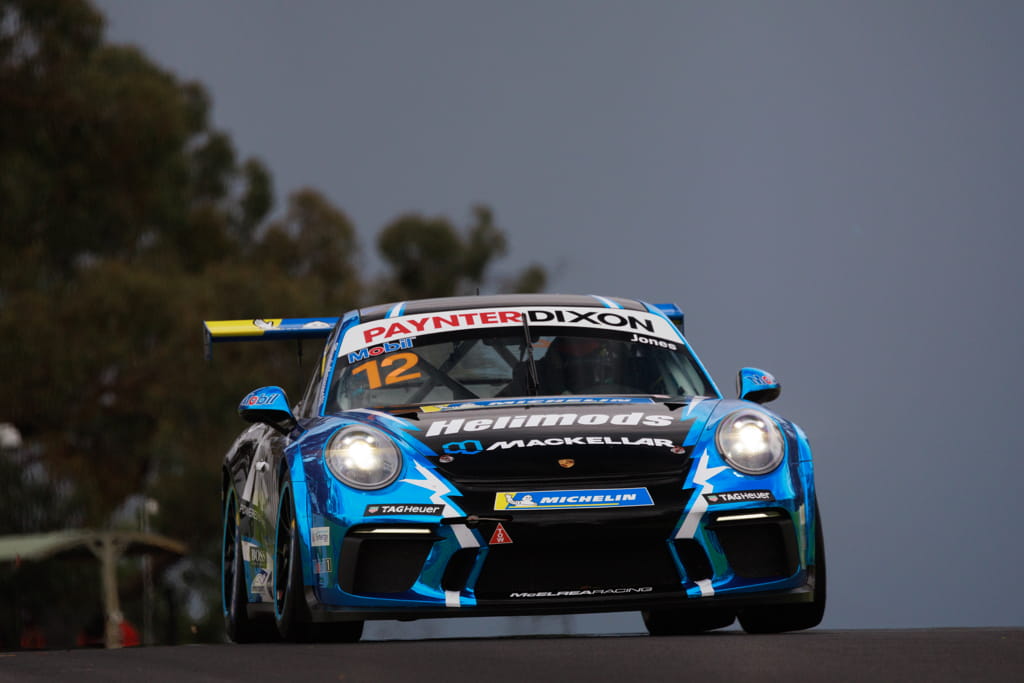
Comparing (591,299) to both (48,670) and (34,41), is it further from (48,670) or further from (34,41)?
(34,41)

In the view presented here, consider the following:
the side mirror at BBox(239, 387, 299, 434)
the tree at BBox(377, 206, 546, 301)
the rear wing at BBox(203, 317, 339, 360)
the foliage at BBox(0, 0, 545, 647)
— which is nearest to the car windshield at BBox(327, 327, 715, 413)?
the side mirror at BBox(239, 387, 299, 434)

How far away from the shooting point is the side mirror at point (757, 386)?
8391mm

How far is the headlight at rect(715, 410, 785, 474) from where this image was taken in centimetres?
723

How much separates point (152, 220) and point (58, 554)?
19574 mm

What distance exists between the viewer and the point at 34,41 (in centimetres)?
3644

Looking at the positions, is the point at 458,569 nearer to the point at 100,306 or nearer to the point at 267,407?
the point at 267,407

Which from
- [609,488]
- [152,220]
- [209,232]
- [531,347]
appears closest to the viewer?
[609,488]

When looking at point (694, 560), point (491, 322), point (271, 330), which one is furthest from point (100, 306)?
point (694, 560)

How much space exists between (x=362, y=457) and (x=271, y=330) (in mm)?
3490

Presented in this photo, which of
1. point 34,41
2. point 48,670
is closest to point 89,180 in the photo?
point 34,41

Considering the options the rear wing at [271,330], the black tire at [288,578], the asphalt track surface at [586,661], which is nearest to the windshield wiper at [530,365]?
the black tire at [288,578]

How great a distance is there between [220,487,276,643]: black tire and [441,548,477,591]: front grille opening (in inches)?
85.6

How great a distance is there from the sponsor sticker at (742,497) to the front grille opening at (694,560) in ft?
0.56

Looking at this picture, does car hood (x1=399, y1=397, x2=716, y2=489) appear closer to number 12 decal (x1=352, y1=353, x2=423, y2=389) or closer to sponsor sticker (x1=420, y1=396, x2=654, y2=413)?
sponsor sticker (x1=420, y1=396, x2=654, y2=413)
